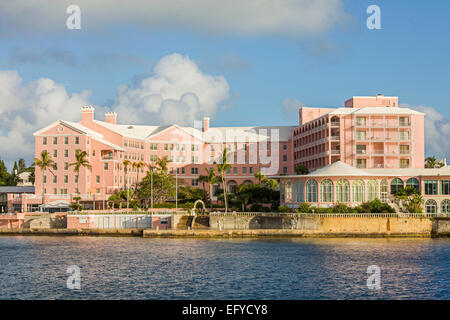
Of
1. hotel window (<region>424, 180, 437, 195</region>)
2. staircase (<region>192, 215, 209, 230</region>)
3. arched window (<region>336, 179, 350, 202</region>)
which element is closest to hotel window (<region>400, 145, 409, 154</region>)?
hotel window (<region>424, 180, 437, 195</region>)

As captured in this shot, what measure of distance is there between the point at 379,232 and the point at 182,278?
4232cm

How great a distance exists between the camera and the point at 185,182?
138m

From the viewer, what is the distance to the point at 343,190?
94.9 m

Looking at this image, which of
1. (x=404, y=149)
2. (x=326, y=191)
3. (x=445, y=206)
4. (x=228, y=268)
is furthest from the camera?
(x=404, y=149)

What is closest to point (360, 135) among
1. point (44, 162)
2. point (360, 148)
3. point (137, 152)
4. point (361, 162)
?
point (360, 148)

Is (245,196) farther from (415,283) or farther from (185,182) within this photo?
(415,283)

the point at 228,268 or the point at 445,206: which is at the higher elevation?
the point at 445,206

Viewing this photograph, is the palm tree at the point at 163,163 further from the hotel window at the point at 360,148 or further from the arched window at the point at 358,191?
the arched window at the point at 358,191

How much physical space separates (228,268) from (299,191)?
4102cm

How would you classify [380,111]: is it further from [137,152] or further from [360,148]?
[137,152]

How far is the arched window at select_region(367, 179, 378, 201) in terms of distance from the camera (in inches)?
3745

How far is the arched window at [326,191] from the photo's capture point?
312ft

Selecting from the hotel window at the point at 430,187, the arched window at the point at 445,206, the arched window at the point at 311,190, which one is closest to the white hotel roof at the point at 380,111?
the hotel window at the point at 430,187
